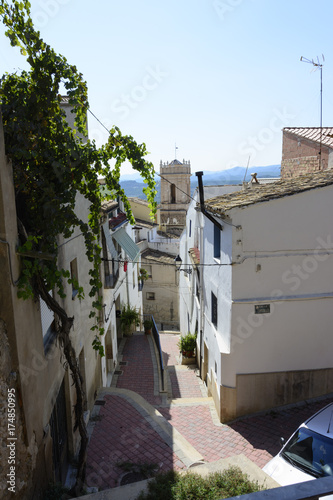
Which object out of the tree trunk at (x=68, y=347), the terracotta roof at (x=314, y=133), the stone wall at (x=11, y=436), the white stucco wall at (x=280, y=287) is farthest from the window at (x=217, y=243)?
the stone wall at (x=11, y=436)

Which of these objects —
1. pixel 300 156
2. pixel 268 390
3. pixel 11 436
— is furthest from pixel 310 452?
pixel 300 156

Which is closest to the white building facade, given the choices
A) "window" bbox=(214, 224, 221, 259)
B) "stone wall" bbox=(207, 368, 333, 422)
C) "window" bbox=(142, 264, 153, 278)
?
"window" bbox=(214, 224, 221, 259)

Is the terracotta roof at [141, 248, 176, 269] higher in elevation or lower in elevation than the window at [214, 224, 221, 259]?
lower

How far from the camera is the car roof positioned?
6.88 meters

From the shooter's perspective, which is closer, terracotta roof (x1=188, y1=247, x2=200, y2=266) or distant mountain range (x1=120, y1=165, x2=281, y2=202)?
terracotta roof (x1=188, y1=247, x2=200, y2=266)

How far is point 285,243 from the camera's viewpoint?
32.2 feet

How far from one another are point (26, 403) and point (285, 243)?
746 cm

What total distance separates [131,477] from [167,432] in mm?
1891

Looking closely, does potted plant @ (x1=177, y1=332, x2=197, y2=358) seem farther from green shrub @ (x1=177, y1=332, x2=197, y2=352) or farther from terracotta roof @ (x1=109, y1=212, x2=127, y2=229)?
terracotta roof @ (x1=109, y1=212, x2=127, y2=229)

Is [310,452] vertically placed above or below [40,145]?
below

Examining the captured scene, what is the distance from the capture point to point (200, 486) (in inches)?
183

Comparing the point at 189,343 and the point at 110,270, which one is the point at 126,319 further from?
the point at 110,270

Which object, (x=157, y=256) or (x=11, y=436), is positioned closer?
(x=11, y=436)

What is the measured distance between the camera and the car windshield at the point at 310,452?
20.8ft
